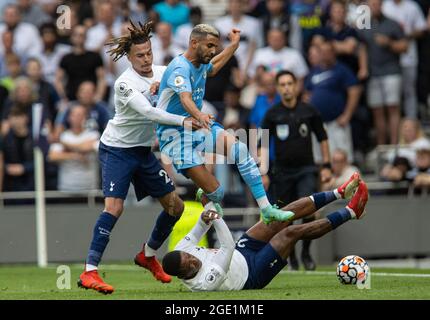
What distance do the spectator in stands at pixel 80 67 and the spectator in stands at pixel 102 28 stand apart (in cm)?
49

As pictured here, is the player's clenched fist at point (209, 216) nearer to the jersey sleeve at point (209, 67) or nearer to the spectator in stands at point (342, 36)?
the jersey sleeve at point (209, 67)

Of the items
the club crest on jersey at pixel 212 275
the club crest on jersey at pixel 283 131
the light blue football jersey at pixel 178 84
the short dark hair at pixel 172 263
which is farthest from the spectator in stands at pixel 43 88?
the short dark hair at pixel 172 263

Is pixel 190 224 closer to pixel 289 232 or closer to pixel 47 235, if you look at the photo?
pixel 47 235

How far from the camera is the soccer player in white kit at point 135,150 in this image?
480 inches

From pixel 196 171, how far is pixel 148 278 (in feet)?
10.3

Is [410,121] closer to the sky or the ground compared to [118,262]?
closer to the sky

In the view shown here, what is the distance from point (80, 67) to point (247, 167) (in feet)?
29.6

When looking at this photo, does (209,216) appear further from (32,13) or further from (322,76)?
(32,13)

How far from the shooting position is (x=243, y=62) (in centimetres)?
2114

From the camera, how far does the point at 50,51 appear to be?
21438 mm

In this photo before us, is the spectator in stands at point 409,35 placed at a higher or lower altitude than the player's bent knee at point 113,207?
higher

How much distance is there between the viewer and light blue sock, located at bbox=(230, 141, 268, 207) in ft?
39.5

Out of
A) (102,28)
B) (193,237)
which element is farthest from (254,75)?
(193,237)
